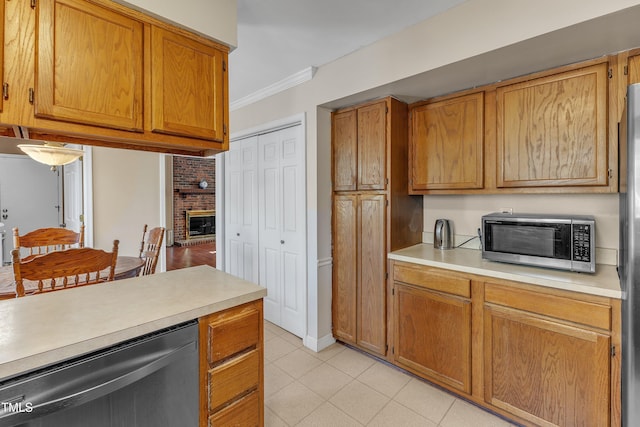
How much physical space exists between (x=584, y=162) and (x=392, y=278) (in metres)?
1.40

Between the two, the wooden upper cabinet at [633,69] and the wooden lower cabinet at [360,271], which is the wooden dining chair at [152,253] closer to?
the wooden lower cabinet at [360,271]

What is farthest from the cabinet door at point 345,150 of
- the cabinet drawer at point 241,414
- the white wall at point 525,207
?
the cabinet drawer at point 241,414

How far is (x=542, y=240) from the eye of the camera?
1785mm

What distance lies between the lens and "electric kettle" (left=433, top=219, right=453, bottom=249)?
2.44m

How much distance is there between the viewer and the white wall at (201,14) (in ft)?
4.65

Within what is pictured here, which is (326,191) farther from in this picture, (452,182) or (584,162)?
(584,162)

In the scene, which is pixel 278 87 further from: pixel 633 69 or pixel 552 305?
pixel 552 305

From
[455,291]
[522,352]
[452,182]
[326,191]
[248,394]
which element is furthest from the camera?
[326,191]

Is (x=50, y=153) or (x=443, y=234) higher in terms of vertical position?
(x=50, y=153)

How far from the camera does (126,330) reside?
1.00 metres

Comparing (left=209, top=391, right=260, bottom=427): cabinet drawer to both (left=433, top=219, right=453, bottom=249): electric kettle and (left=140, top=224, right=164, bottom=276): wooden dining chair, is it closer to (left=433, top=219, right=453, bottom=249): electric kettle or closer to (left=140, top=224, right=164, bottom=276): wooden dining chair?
(left=140, top=224, right=164, bottom=276): wooden dining chair

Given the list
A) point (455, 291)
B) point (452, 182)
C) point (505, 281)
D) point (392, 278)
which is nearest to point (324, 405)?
point (392, 278)

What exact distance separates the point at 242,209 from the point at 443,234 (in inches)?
89.1

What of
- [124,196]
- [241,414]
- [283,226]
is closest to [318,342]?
[283,226]
